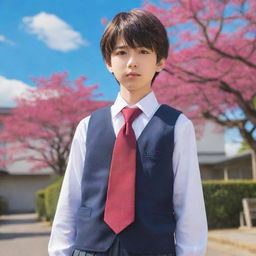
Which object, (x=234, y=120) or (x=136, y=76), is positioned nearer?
(x=136, y=76)

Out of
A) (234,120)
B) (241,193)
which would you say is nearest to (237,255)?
(241,193)

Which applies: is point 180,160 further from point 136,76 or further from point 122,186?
point 136,76

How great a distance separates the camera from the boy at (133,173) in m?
1.53

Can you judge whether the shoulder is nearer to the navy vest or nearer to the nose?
the navy vest

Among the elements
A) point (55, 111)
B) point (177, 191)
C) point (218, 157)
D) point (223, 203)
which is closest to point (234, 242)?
point (223, 203)

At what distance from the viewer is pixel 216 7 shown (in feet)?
36.7

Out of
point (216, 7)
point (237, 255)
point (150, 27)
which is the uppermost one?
point (216, 7)

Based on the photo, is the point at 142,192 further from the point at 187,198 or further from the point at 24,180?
the point at 24,180

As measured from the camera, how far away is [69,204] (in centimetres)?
169

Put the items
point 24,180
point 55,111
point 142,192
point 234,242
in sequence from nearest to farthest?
point 142,192 < point 234,242 < point 55,111 < point 24,180

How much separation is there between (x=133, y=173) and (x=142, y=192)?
76 mm

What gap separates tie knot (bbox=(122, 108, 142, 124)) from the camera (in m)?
1.65

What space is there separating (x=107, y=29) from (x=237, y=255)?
640 centimetres

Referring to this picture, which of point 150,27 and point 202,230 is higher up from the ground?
point 150,27
